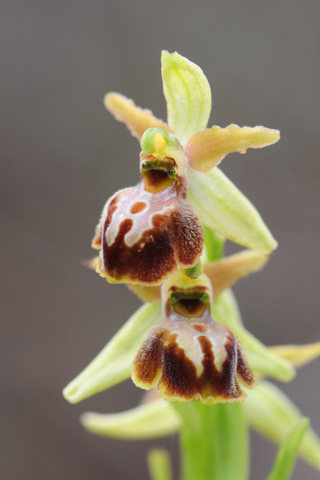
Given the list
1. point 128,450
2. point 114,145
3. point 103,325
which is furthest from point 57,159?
point 128,450

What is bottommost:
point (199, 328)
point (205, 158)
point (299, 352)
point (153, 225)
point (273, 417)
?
point (273, 417)

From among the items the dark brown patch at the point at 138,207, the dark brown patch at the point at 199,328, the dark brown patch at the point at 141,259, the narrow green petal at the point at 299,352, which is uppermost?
the dark brown patch at the point at 138,207

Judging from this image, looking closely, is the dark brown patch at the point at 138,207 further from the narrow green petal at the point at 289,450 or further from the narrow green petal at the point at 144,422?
the narrow green petal at the point at 144,422

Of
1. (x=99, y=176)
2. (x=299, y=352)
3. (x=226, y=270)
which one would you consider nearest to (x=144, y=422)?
(x=299, y=352)

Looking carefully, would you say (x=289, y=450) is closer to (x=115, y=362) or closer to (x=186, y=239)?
(x=115, y=362)

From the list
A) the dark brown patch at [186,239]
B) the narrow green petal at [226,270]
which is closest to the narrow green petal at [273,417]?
the narrow green petal at [226,270]

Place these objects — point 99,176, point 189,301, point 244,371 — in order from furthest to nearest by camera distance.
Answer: point 99,176
point 189,301
point 244,371

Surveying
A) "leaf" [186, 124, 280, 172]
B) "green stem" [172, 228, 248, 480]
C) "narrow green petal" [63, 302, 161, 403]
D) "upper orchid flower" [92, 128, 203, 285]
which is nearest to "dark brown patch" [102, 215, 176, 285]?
"upper orchid flower" [92, 128, 203, 285]
